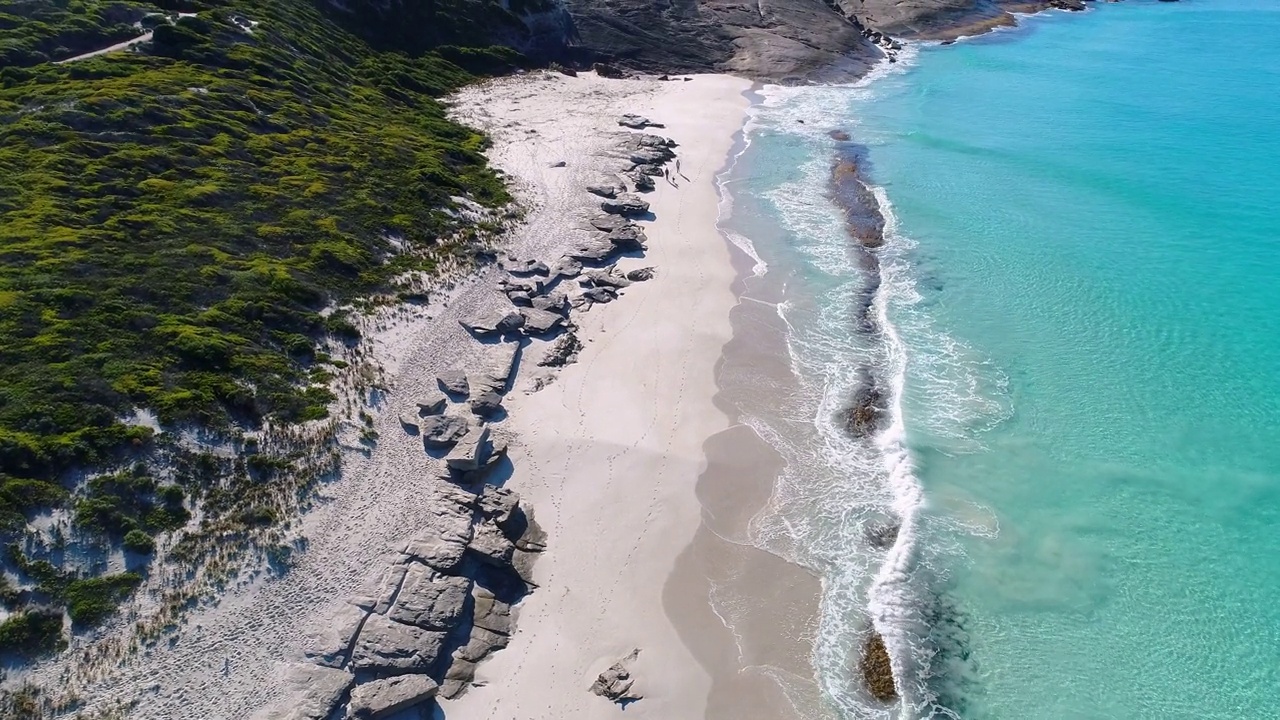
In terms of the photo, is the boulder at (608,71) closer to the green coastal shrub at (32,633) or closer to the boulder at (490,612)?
the boulder at (490,612)

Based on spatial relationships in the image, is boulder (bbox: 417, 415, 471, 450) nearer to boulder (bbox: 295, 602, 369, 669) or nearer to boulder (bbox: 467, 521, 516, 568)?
boulder (bbox: 467, 521, 516, 568)

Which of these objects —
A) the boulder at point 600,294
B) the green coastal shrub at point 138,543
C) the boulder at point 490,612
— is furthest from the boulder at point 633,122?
the green coastal shrub at point 138,543

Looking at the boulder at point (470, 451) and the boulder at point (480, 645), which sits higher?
the boulder at point (470, 451)

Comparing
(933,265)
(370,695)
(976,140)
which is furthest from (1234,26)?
(370,695)

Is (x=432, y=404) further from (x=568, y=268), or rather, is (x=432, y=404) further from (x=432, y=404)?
(x=568, y=268)

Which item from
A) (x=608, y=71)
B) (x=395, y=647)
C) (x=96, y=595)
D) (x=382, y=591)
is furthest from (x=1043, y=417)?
(x=608, y=71)

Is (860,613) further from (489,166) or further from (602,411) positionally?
(489,166)
